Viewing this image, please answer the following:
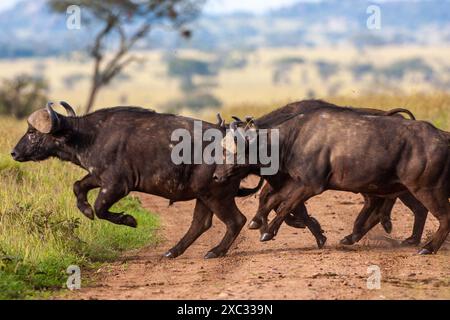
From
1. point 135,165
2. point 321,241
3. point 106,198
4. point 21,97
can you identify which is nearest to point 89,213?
point 106,198

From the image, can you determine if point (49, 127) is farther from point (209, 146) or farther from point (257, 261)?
point (257, 261)

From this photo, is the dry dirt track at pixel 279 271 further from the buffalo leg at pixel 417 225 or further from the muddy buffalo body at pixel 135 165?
the muddy buffalo body at pixel 135 165

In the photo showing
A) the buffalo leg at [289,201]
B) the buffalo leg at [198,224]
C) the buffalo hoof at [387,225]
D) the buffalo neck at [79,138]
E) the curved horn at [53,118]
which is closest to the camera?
the buffalo leg at [289,201]

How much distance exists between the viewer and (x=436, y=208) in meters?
10.5

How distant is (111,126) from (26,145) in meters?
1.03

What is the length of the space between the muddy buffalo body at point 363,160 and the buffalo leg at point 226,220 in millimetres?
331

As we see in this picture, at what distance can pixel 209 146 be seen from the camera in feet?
35.3

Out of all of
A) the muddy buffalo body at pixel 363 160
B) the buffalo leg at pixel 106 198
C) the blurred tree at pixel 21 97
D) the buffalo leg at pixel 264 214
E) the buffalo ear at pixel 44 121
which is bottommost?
the blurred tree at pixel 21 97

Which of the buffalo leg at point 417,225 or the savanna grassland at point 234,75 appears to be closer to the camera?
the buffalo leg at point 417,225

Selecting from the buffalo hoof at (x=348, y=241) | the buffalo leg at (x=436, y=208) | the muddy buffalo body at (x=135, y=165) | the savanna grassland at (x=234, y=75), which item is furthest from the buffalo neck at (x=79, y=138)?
the savanna grassland at (x=234, y=75)

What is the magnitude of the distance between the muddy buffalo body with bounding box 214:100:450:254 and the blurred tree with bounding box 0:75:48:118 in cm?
2552

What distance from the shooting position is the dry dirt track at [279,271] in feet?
27.8

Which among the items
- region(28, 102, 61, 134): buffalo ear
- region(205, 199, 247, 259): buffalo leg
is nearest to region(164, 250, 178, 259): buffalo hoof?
region(205, 199, 247, 259): buffalo leg
